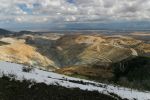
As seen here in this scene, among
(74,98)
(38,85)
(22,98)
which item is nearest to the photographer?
(22,98)

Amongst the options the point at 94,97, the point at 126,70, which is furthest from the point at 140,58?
the point at 94,97

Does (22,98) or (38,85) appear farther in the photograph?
(38,85)

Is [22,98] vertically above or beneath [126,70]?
above

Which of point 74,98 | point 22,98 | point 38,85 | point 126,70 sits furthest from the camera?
point 126,70

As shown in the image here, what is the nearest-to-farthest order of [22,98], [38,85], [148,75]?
[22,98] < [38,85] < [148,75]

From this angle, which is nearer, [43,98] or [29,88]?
[43,98]

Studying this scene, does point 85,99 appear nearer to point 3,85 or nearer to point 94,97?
point 94,97

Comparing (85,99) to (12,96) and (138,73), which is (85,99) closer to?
(12,96)

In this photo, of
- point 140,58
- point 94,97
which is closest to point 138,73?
point 140,58

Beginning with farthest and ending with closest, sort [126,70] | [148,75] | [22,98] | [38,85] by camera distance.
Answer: [126,70], [148,75], [38,85], [22,98]
